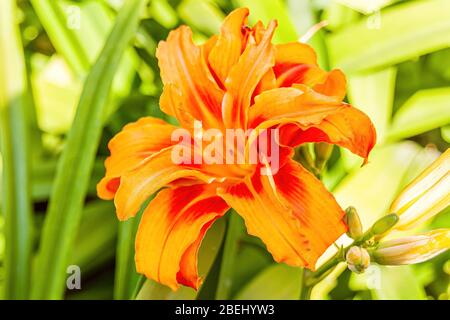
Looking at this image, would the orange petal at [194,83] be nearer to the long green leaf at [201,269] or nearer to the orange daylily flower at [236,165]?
the orange daylily flower at [236,165]

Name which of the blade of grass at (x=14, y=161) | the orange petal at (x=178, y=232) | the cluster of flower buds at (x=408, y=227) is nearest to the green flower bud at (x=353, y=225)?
the cluster of flower buds at (x=408, y=227)

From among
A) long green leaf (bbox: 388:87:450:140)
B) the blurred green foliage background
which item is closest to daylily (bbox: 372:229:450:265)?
the blurred green foliage background

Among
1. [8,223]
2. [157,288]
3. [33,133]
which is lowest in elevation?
[157,288]

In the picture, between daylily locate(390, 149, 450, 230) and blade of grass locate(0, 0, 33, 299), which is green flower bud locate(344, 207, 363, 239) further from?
blade of grass locate(0, 0, 33, 299)

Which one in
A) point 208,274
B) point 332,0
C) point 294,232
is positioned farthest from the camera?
point 332,0

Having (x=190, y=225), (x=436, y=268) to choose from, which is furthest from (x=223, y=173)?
(x=436, y=268)

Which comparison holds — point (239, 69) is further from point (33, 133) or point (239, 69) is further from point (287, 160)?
point (33, 133)

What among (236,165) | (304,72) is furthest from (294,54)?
(236,165)

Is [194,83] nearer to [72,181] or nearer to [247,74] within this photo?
[247,74]
